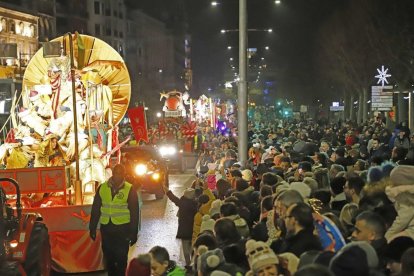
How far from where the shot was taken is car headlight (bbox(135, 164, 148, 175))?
20797 millimetres

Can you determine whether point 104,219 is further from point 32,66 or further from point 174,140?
→ point 174,140

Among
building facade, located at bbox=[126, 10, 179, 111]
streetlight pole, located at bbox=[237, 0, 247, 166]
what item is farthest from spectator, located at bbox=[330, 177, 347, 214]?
building facade, located at bbox=[126, 10, 179, 111]

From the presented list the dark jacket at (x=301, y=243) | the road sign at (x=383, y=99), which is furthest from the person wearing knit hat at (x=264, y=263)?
the road sign at (x=383, y=99)

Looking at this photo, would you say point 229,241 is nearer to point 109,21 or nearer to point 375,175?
point 375,175

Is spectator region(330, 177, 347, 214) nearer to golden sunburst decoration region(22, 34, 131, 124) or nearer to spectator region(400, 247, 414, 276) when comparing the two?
spectator region(400, 247, 414, 276)

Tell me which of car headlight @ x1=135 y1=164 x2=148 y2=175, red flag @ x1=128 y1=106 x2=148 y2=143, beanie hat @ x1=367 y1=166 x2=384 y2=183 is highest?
red flag @ x1=128 y1=106 x2=148 y2=143

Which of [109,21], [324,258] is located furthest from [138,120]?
[109,21]

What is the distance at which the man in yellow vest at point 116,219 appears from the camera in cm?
962

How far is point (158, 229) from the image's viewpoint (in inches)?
633

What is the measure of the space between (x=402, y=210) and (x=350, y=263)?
242 centimetres

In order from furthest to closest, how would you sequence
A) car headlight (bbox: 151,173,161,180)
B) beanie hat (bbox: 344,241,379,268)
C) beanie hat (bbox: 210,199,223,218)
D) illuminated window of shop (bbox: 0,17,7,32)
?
illuminated window of shop (bbox: 0,17,7,32)
car headlight (bbox: 151,173,161,180)
beanie hat (bbox: 210,199,223,218)
beanie hat (bbox: 344,241,379,268)

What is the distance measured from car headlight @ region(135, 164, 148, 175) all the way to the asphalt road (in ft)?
2.93

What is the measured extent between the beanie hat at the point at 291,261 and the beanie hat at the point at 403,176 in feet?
6.48

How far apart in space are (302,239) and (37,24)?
7505 centimetres
